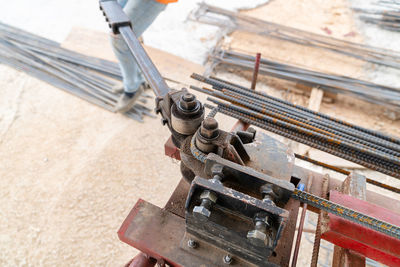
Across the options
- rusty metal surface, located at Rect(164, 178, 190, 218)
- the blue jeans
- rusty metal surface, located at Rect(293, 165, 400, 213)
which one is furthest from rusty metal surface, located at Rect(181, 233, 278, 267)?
the blue jeans

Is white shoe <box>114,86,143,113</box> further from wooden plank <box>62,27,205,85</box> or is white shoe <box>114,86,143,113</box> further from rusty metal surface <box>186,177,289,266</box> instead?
rusty metal surface <box>186,177,289,266</box>

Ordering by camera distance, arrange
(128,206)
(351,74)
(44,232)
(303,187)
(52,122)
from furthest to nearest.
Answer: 1. (351,74)
2. (52,122)
3. (128,206)
4. (44,232)
5. (303,187)

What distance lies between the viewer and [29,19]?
4156 mm

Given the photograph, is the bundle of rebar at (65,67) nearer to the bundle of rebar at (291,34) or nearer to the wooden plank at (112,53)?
the wooden plank at (112,53)

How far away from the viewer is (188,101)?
1043mm

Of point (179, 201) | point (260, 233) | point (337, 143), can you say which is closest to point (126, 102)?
point (179, 201)

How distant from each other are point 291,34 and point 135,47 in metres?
3.36

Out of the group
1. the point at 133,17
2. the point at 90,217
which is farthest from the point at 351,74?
the point at 90,217

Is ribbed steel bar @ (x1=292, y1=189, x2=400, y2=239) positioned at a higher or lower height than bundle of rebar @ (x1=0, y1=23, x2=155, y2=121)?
lower

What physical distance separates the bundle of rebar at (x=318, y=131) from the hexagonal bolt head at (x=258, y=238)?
0.85 metres

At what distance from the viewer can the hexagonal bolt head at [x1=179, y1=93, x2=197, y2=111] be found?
1.04 meters

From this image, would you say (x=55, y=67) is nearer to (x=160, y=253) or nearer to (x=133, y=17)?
(x=133, y=17)

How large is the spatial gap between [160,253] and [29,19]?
456cm

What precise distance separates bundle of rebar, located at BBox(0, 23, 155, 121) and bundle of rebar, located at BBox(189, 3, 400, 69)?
5.97ft
